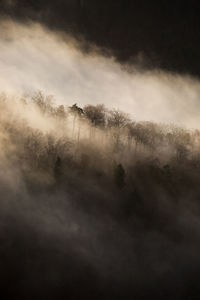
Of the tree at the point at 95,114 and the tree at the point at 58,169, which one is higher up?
the tree at the point at 95,114

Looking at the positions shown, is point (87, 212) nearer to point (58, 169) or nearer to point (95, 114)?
point (58, 169)

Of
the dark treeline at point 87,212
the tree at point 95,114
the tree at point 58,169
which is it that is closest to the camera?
the dark treeline at point 87,212

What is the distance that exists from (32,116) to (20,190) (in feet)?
30.0

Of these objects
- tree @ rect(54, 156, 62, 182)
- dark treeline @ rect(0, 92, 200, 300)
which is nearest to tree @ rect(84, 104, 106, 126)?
dark treeline @ rect(0, 92, 200, 300)

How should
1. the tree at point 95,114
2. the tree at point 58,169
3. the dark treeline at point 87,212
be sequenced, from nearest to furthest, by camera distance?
the dark treeline at point 87,212 → the tree at point 58,169 → the tree at point 95,114

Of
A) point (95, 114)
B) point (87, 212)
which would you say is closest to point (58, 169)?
point (87, 212)

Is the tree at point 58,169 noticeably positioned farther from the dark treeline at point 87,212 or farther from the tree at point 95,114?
the tree at point 95,114

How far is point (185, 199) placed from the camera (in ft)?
105

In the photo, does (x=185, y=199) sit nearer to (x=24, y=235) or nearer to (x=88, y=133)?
(x=88, y=133)

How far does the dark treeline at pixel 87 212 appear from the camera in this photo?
71.0ft

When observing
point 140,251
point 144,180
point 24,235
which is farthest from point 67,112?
point 140,251

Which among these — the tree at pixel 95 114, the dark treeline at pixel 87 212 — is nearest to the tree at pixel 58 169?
the dark treeline at pixel 87 212

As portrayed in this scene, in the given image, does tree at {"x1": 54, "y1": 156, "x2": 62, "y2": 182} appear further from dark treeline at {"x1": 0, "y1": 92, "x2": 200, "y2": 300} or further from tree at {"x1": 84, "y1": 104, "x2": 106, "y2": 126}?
tree at {"x1": 84, "y1": 104, "x2": 106, "y2": 126}

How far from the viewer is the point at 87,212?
27125mm
